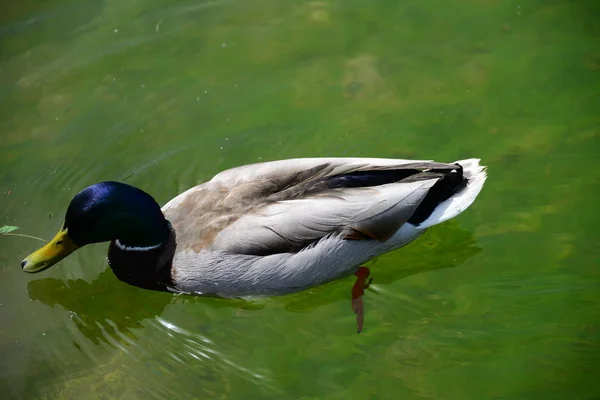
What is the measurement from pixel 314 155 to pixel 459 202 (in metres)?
1.59

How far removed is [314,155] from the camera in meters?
7.10

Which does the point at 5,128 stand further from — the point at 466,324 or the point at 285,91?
the point at 466,324

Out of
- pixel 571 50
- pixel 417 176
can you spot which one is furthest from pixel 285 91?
pixel 571 50

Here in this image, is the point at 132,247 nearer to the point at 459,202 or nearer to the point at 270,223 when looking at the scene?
the point at 270,223

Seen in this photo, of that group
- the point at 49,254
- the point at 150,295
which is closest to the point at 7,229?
the point at 49,254

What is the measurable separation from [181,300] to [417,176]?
197 centimetres

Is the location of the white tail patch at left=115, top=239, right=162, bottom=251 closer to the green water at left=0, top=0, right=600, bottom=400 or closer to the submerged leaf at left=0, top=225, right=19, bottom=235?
the green water at left=0, top=0, right=600, bottom=400

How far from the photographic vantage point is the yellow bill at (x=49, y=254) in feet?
19.2

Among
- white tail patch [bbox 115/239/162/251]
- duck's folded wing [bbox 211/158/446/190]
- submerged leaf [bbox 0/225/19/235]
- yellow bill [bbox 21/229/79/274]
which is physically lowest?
submerged leaf [bbox 0/225/19/235]

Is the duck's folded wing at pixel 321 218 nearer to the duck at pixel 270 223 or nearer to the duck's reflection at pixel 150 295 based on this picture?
the duck at pixel 270 223

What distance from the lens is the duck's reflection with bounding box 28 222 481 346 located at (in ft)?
19.6

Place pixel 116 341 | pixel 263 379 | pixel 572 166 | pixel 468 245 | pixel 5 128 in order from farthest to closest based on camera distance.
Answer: pixel 5 128 → pixel 572 166 → pixel 468 245 → pixel 116 341 → pixel 263 379

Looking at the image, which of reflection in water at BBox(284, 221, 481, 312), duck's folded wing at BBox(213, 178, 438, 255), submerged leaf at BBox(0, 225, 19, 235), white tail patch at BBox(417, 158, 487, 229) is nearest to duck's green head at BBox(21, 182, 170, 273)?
duck's folded wing at BBox(213, 178, 438, 255)

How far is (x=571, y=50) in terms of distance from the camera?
25.4 ft
